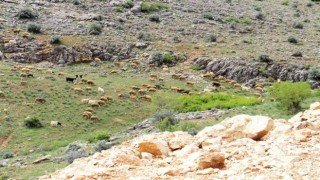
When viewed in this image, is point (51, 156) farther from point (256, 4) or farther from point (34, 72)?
point (256, 4)

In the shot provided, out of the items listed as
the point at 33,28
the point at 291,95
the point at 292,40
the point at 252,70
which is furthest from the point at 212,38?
the point at 291,95

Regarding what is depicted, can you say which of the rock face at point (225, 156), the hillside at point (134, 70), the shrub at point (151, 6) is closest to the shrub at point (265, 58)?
the hillside at point (134, 70)

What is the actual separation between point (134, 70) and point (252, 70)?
11080 millimetres

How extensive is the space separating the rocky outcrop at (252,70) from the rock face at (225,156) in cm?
2874

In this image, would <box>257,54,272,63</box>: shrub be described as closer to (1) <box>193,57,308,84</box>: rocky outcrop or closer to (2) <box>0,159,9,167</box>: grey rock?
(1) <box>193,57,308,84</box>: rocky outcrop

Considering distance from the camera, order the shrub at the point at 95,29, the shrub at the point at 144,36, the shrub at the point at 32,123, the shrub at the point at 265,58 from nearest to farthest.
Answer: the shrub at the point at 32,123 → the shrub at the point at 265,58 → the shrub at the point at 95,29 → the shrub at the point at 144,36

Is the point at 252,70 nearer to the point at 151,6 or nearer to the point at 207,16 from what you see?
the point at 207,16

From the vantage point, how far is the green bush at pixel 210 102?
1217 inches

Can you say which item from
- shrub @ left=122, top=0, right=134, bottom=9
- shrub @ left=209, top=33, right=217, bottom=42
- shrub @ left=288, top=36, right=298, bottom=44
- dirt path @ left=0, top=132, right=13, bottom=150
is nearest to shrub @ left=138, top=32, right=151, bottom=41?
shrub @ left=209, top=33, right=217, bottom=42

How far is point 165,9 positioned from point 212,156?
48800 millimetres

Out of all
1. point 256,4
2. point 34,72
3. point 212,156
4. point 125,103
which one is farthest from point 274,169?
point 256,4

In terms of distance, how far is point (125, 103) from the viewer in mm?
33594

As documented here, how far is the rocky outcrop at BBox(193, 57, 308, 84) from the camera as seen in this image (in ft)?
131

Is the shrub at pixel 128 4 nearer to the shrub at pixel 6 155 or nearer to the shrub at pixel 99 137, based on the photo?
the shrub at pixel 99 137
